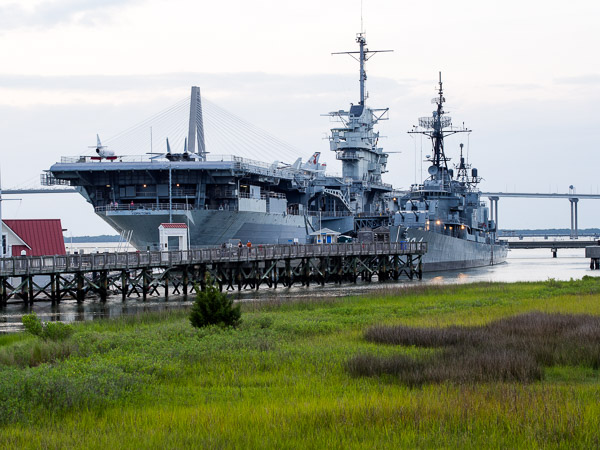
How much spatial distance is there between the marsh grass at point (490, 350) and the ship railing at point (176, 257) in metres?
22.1

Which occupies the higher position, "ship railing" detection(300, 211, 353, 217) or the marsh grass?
"ship railing" detection(300, 211, 353, 217)

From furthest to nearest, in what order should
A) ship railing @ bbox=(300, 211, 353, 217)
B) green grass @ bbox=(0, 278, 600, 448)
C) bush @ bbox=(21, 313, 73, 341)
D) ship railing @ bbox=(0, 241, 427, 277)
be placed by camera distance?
ship railing @ bbox=(300, 211, 353, 217), ship railing @ bbox=(0, 241, 427, 277), bush @ bbox=(21, 313, 73, 341), green grass @ bbox=(0, 278, 600, 448)

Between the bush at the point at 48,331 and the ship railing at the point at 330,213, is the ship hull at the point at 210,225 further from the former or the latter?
the bush at the point at 48,331

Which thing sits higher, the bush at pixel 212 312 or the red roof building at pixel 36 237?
the red roof building at pixel 36 237

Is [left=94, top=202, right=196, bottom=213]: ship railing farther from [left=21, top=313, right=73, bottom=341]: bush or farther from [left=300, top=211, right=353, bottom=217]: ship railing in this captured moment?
[left=21, top=313, right=73, bottom=341]: bush

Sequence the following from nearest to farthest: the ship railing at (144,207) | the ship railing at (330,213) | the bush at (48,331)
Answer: the bush at (48,331)
the ship railing at (144,207)
the ship railing at (330,213)

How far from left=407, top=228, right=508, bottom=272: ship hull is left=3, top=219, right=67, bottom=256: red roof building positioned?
34.4 metres

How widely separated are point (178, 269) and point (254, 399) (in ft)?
136

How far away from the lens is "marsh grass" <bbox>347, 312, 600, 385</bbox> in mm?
14898

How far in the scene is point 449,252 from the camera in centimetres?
8050

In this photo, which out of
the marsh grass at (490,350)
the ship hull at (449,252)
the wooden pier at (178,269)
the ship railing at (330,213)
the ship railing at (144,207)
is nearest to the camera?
the marsh grass at (490,350)

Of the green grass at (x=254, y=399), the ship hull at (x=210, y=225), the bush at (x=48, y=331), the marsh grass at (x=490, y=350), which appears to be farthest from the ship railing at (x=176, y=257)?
the marsh grass at (x=490, y=350)

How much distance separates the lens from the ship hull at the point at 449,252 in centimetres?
7439

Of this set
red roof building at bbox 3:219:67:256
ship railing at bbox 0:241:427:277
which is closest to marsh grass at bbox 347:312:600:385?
ship railing at bbox 0:241:427:277
